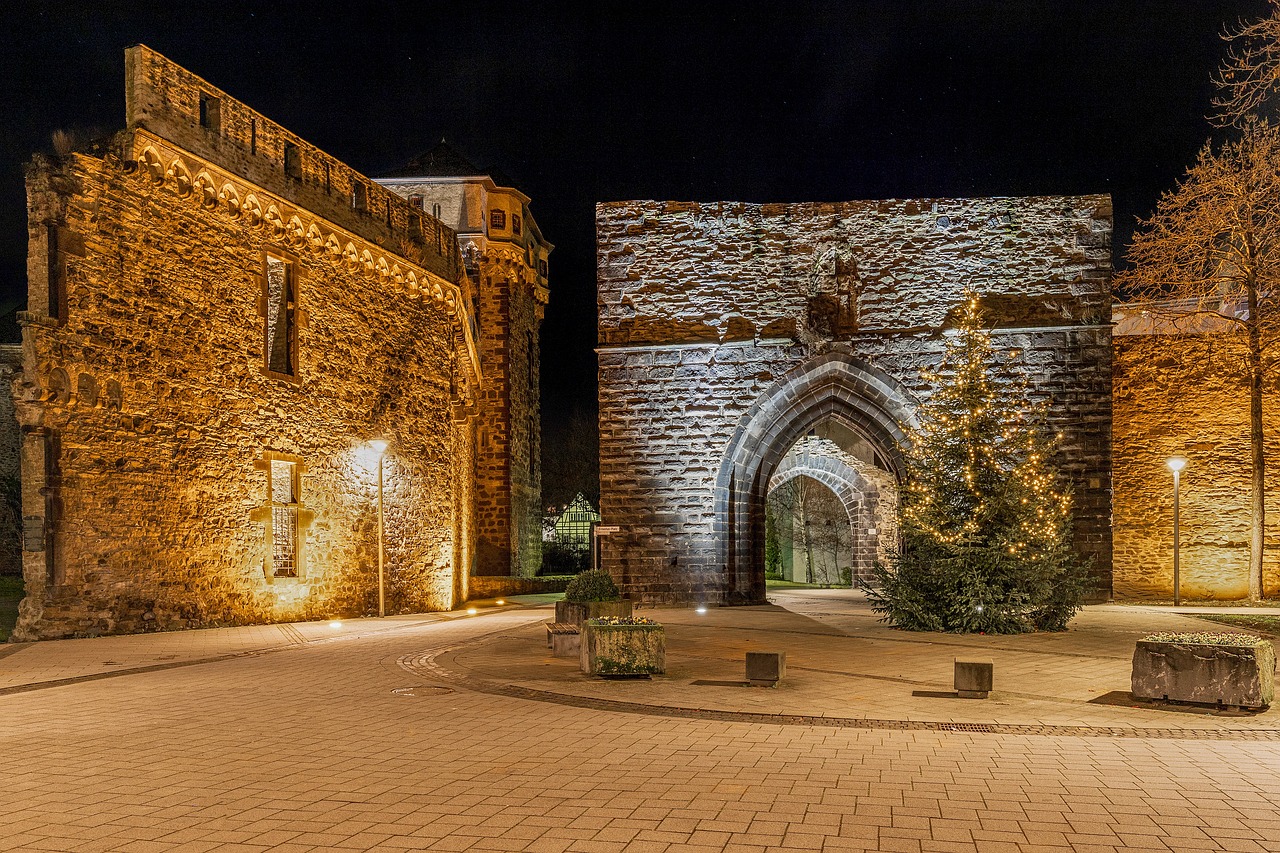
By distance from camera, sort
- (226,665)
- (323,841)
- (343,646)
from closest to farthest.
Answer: (323,841) → (226,665) → (343,646)

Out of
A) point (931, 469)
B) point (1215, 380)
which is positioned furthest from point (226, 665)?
point (1215, 380)

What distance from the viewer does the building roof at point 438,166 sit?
29.7 meters

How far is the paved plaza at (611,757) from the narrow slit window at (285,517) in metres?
4.72

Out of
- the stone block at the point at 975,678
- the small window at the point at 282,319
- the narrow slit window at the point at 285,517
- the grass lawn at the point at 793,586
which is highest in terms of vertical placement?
the small window at the point at 282,319

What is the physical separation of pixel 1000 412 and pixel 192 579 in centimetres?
1092

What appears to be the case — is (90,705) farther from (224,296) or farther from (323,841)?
(224,296)

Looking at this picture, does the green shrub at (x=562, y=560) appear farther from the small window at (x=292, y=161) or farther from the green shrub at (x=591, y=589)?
the green shrub at (x=591, y=589)

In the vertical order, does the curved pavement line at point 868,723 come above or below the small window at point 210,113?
below

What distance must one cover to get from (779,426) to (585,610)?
7.54m

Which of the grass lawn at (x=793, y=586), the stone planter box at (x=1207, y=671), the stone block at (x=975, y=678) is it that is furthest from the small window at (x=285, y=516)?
the grass lawn at (x=793, y=586)

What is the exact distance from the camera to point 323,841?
14.0ft

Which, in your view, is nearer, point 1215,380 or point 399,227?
point 399,227

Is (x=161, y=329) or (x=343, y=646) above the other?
(x=161, y=329)

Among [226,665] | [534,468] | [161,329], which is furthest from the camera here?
[534,468]
